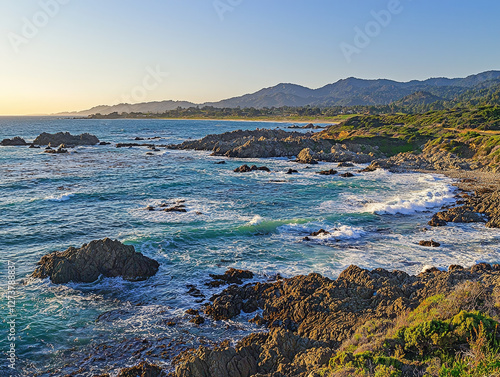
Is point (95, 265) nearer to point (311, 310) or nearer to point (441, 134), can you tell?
point (311, 310)

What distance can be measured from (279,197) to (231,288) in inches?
848

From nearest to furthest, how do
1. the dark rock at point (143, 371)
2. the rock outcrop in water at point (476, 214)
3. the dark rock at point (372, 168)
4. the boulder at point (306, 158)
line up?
the dark rock at point (143, 371), the rock outcrop in water at point (476, 214), the dark rock at point (372, 168), the boulder at point (306, 158)

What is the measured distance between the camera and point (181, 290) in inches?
671

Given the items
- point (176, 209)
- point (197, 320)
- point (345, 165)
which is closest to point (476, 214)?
point (197, 320)

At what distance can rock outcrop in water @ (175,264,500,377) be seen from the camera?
10.0 metres

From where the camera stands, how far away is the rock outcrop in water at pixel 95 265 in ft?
58.5

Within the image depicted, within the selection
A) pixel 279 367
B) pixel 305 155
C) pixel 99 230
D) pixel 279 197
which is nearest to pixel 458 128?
pixel 305 155

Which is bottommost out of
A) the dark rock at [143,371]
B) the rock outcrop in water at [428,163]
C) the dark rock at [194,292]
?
the dark rock at [194,292]

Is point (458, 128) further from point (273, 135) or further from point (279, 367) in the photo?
point (279, 367)

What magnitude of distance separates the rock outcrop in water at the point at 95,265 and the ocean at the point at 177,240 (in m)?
0.54

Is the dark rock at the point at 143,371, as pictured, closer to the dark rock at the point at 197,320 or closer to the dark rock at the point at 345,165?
the dark rock at the point at 197,320

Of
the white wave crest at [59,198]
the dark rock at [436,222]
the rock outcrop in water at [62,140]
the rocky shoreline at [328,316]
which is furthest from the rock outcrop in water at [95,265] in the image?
the rock outcrop in water at [62,140]

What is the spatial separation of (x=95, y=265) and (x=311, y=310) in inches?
445

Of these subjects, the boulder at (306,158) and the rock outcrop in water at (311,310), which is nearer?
the rock outcrop in water at (311,310)
